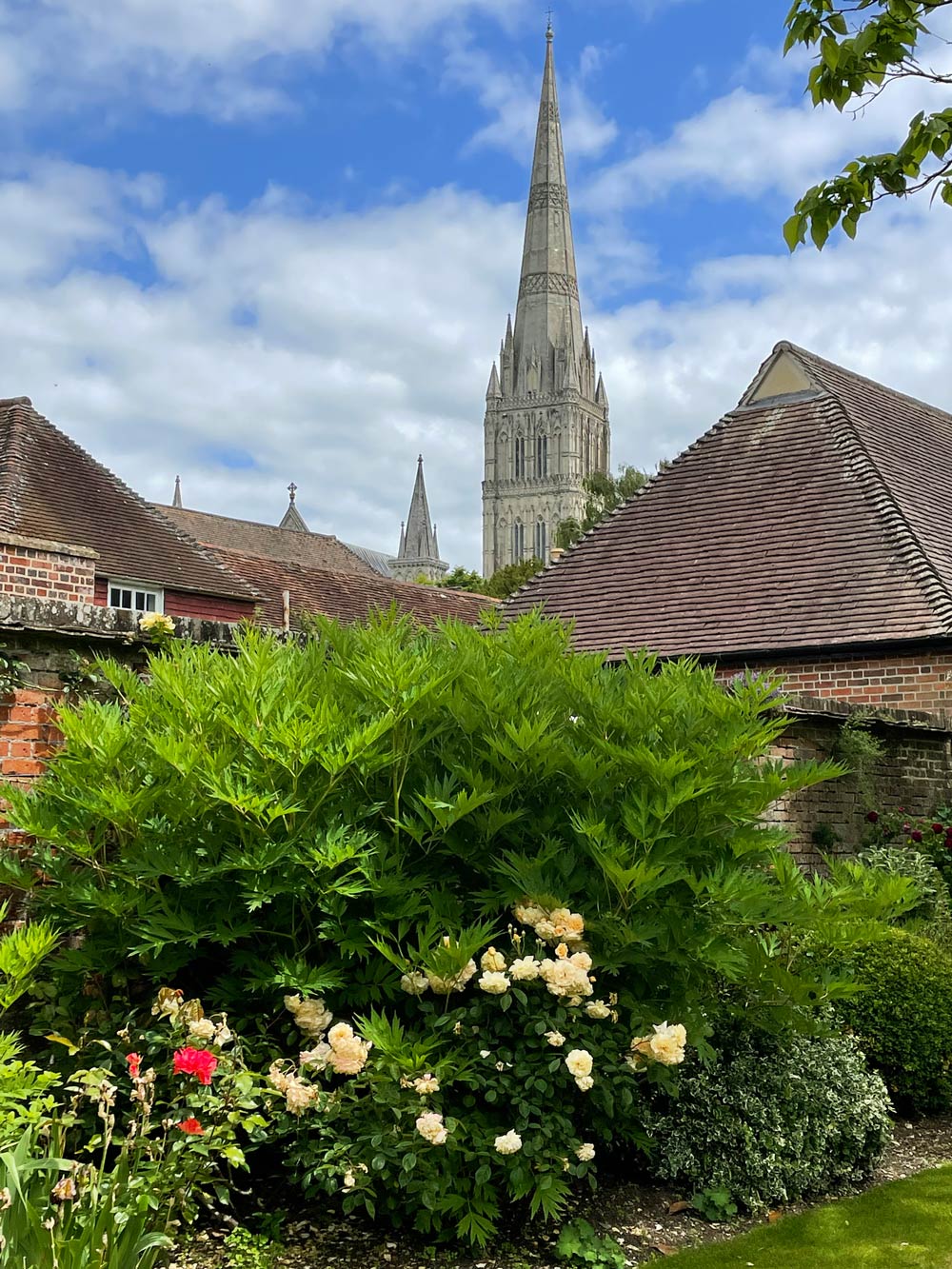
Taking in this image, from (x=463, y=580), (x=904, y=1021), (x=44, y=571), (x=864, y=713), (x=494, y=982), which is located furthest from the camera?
(x=463, y=580)

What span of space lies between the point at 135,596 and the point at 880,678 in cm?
1562

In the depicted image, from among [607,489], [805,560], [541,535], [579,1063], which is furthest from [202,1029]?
[541,535]

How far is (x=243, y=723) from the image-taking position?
4840mm

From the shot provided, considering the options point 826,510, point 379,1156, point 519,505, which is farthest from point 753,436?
point 519,505

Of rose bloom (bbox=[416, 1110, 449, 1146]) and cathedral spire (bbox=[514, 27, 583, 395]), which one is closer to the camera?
rose bloom (bbox=[416, 1110, 449, 1146])

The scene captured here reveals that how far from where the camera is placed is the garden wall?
30.9ft

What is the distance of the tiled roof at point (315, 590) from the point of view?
2894 cm

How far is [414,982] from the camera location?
467 centimetres

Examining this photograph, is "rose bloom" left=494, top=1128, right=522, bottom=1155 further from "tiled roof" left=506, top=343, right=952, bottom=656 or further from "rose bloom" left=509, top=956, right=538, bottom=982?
"tiled roof" left=506, top=343, right=952, bottom=656

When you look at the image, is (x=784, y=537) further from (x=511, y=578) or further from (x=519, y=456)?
(x=519, y=456)

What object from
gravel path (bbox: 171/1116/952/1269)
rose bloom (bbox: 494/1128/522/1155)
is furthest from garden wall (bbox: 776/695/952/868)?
rose bloom (bbox: 494/1128/522/1155)

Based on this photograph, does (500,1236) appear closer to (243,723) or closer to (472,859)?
(472,859)

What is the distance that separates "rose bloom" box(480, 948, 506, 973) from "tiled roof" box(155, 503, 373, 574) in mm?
44611

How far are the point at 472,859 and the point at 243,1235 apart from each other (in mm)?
1650
